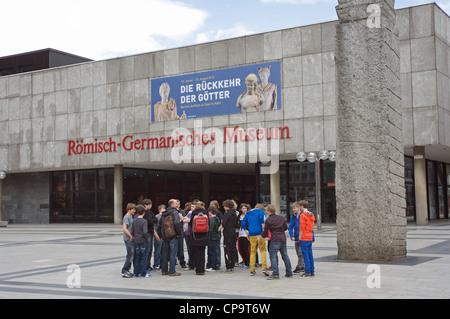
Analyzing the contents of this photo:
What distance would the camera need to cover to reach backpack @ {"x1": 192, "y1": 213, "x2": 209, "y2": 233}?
12.5 metres

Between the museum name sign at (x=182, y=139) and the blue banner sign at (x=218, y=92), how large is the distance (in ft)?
3.96

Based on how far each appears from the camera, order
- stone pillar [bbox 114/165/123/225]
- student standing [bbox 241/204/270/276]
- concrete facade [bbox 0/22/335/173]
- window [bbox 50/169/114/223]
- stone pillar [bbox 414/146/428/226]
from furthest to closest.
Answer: window [bbox 50/169/114/223]
stone pillar [bbox 114/165/123/225]
concrete facade [bbox 0/22/335/173]
stone pillar [bbox 414/146/428/226]
student standing [bbox 241/204/270/276]

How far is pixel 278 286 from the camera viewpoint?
1033 centimetres

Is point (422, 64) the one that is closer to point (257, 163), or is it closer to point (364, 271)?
point (257, 163)

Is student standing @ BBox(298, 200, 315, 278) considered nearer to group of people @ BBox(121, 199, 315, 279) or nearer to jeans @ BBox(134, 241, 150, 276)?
group of people @ BBox(121, 199, 315, 279)

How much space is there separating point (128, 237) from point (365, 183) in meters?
6.07

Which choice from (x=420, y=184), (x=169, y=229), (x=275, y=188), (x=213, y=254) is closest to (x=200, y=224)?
(x=169, y=229)

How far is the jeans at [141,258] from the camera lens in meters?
12.1

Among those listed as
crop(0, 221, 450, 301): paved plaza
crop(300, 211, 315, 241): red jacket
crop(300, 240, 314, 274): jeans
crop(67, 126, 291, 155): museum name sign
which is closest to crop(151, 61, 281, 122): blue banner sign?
crop(67, 126, 291, 155): museum name sign

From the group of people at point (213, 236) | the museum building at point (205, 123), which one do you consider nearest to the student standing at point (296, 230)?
the group of people at point (213, 236)

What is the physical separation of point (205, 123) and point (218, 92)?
213 cm

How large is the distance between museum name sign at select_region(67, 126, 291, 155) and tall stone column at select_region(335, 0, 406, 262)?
17604 millimetres
